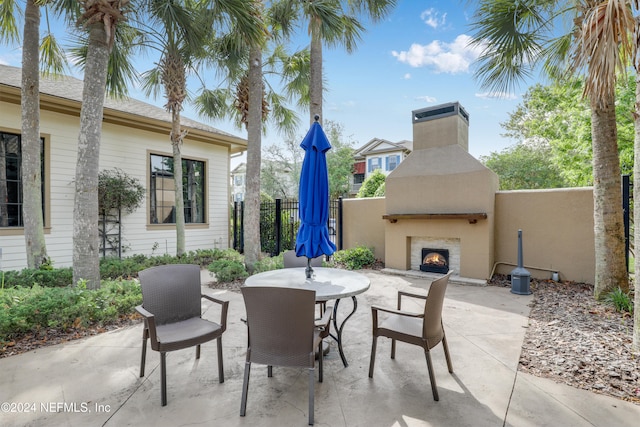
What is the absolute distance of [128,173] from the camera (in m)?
8.02

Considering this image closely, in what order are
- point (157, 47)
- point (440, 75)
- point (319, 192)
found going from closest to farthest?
point (319, 192) < point (157, 47) < point (440, 75)

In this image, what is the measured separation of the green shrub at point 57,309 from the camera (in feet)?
11.3

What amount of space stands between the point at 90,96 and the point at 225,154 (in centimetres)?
611

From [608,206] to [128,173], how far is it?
10035 millimetres

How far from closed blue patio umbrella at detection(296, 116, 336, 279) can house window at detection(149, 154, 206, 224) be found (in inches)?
275

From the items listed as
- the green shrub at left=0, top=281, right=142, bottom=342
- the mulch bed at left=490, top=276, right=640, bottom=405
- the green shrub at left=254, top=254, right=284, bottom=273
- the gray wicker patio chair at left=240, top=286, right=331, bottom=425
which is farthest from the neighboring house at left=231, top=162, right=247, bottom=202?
the gray wicker patio chair at left=240, top=286, right=331, bottom=425

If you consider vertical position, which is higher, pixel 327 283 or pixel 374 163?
pixel 374 163

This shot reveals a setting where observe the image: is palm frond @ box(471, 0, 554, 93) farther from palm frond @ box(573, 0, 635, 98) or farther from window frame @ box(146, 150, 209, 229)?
window frame @ box(146, 150, 209, 229)

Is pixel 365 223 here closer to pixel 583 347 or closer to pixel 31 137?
pixel 583 347

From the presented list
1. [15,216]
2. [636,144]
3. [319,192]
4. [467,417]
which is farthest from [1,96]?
[636,144]

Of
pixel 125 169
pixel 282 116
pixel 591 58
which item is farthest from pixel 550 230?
pixel 125 169

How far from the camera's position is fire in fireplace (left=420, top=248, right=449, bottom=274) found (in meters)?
6.85

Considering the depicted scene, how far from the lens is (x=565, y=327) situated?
12.4ft

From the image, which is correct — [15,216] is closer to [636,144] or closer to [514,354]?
[514,354]
